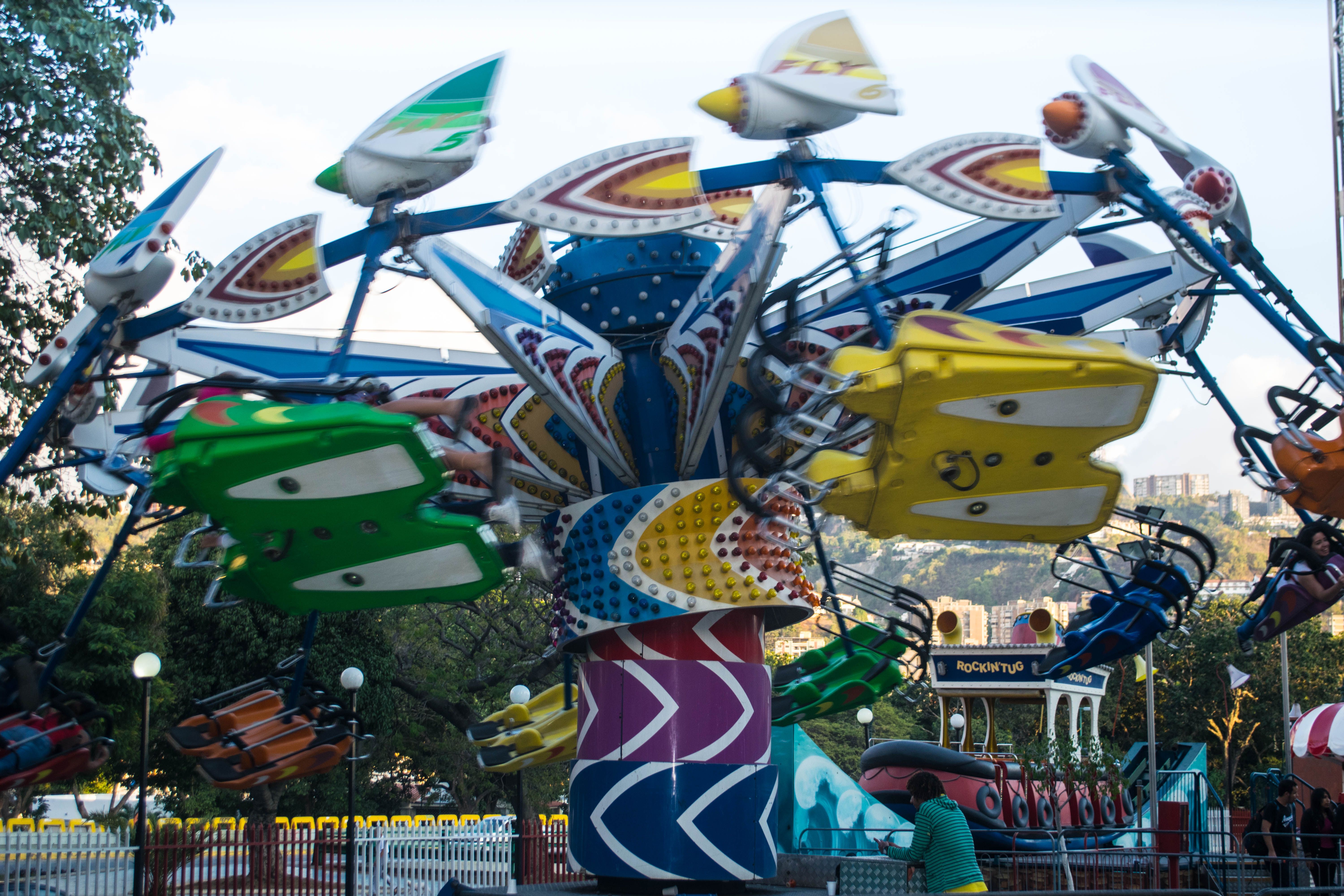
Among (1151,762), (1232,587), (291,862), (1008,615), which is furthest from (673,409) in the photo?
(1008,615)

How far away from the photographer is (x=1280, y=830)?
13047mm

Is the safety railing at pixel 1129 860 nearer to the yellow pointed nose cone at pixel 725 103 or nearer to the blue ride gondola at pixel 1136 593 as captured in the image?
the blue ride gondola at pixel 1136 593

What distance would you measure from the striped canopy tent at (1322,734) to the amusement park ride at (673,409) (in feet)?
10.4

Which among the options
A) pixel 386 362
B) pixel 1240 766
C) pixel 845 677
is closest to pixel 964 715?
pixel 845 677

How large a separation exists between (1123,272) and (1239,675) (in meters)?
10.1

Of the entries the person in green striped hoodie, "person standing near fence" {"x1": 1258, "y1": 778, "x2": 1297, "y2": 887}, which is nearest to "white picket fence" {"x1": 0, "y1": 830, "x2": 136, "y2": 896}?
the person in green striped hoodie

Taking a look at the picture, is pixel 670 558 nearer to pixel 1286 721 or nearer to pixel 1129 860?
pixel 1129 860

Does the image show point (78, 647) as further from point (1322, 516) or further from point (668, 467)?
point (1322, 516)

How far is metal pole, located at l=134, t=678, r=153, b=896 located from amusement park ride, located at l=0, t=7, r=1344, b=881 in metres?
3.21

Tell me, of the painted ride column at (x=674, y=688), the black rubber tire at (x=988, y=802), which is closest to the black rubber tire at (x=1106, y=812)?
the black rubber tire at (x=988, y=802)

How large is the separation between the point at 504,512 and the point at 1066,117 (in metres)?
5.62

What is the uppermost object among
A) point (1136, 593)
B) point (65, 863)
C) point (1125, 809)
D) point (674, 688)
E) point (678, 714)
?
point (1136, 593)

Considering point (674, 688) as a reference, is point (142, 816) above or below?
below

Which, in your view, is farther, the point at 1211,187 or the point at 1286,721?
the point at 1286,721
